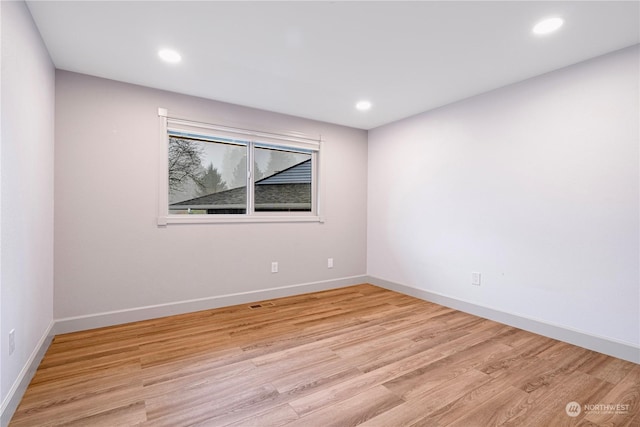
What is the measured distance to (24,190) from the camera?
1914 millimetres

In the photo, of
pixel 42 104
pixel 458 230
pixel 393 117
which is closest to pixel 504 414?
pixel 458 230

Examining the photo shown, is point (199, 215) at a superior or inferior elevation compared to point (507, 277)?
superior

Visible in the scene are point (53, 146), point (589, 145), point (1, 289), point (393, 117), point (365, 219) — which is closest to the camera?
point (1, 289)

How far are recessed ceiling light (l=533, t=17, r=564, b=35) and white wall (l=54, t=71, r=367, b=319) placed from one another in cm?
264

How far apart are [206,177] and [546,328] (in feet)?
12.1

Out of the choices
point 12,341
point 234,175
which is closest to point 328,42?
point 234,175

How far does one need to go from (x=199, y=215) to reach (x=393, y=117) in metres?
2.71

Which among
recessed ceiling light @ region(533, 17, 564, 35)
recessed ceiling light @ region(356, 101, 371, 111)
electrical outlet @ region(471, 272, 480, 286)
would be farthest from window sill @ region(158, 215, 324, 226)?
recessed ceiling light @ region(533, 17, 564, 35)

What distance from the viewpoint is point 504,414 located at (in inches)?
65.4

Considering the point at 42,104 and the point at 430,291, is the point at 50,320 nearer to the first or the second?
the point at 42,104

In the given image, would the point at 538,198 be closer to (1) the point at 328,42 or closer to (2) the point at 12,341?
(1) the point at 328,42

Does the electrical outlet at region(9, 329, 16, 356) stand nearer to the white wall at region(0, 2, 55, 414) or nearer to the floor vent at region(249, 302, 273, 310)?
the white wall at region(0, 2, 55, 414)

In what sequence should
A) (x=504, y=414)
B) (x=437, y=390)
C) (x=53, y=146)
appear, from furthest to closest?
(x=53, y=146), (x=437, y=390), (x=504, y=414)

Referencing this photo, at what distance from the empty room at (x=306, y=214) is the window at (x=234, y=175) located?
25 mm
